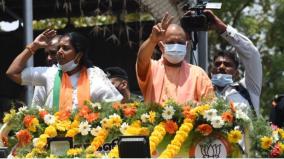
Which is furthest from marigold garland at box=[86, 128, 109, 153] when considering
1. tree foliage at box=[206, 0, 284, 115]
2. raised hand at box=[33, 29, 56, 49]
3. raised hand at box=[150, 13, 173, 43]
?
tree foliage at box=[206, 0, 284, 115]

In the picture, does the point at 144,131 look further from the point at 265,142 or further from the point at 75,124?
the point at 265,142

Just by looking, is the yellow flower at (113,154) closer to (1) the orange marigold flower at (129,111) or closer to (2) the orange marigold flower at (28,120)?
(1) the orange marigold flower at (129,111)

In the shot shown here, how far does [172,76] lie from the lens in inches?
226

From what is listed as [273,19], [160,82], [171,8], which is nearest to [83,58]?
[160,82]

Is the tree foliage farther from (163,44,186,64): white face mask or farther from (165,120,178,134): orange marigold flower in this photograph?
(165,120,178,134): orange marigold flower

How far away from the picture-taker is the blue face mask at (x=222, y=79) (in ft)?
21.4

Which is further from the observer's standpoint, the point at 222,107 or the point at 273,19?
the point at 273,19

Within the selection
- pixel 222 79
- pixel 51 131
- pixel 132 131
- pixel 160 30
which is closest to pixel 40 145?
pixel 51 131

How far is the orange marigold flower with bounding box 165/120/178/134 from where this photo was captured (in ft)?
16.7

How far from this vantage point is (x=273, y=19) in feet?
64.4

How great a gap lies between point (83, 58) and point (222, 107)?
1303 millimetres

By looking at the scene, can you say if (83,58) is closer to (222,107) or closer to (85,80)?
(85,80)

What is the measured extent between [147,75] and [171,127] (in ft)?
2.22

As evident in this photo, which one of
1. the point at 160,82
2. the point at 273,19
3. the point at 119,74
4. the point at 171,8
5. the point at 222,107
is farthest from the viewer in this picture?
the point at 273,19
